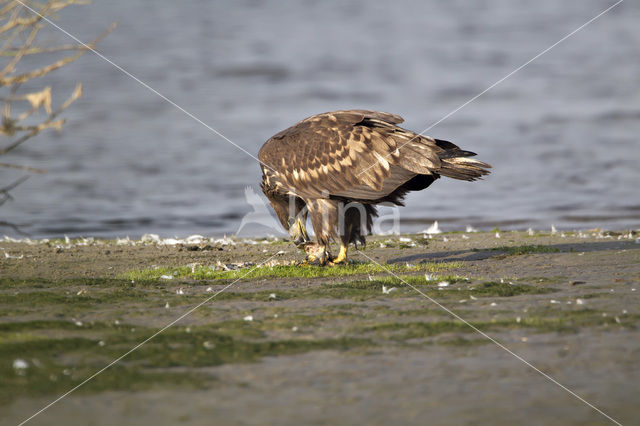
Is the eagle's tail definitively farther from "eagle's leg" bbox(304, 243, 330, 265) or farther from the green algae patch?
"eagle's leg" bbox(304, 243, 330, 265)

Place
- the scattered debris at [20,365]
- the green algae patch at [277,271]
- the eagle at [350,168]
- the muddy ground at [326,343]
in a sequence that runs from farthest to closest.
→ 1. the eagle at [350,168]
2. the green algae patch at [277,271]
3. the scattered debris at [20,365]
4. the muddy ground at [326,343]

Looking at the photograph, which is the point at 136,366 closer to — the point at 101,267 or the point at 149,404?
the point at 149,404

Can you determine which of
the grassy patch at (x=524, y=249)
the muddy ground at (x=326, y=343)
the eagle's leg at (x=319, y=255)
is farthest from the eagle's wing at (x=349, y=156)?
the grassy patch at (x=524, y=249)

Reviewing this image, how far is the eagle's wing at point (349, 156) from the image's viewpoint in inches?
302

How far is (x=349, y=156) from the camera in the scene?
792cm

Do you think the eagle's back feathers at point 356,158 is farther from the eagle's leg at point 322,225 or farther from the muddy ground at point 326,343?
the muddy ground at point 326,343

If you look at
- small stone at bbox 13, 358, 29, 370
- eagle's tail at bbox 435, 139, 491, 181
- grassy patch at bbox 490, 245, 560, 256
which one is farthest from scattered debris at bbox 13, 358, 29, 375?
grassy patch at bbox 490, 245, 560, 256

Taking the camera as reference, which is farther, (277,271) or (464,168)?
(464,168)

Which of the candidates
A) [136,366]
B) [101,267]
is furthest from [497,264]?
[136,366]

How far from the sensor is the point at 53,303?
5461mm

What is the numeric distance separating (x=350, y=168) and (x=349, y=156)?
145mm

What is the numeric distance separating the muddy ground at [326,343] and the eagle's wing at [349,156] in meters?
0.96

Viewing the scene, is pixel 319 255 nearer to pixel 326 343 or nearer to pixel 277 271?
pixel 277 271

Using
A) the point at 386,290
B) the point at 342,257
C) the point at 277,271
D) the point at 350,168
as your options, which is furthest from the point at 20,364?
the point at 350,168
